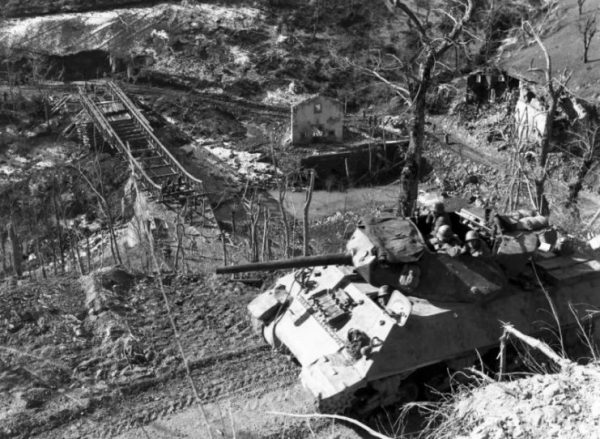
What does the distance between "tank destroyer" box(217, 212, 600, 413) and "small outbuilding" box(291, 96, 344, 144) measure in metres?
29.5

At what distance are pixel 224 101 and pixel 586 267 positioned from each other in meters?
37.0

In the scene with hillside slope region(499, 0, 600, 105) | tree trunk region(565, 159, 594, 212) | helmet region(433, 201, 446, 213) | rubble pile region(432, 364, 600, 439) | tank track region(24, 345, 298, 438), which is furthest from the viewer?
hillside slope region(499, 0, 600, 105)

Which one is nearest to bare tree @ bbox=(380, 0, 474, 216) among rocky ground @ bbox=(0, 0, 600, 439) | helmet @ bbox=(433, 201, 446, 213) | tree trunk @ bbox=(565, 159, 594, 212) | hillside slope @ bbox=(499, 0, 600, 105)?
rocky ground @ bbox=(0, 0, 600, 439)

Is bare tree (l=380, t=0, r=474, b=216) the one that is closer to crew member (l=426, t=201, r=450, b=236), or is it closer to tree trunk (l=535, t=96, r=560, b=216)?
tree trunk (l=535, t=96, r=560, b=216)

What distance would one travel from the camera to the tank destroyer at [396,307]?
36.6 ft

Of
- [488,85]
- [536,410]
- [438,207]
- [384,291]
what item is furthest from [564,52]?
[536,410]

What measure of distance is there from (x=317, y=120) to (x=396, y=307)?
3170cm

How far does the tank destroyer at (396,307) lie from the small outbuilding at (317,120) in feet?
96.7

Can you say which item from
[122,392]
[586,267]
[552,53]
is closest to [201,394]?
[122,392]

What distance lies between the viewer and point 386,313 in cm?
1157

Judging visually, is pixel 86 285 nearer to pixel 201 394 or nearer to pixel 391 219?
pixel 201 394

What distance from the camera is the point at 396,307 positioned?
11.6m

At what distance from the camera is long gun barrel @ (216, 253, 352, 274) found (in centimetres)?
1164

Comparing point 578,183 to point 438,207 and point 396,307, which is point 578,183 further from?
point 396,307
